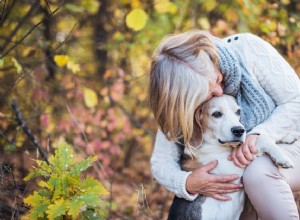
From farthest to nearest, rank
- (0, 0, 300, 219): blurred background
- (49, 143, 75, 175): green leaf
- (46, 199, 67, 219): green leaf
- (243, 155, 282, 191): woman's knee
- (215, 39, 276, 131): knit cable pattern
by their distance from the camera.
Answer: (0, 0, 300, 219): blurred background → (215, 39, 276, 131): knit cable pattern → (243, 155, 282, 191): woman's knee → (49, 143, 75, 175): green leaf → (46, 199, 67, 219): green leaf

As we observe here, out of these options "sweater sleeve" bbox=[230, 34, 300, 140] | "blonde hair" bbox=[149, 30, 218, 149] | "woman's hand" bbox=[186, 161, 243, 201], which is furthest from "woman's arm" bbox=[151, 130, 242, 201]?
"sweater sleeve" bbox=[230, 34, 300, 140]

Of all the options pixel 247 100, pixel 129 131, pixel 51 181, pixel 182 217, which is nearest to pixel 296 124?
pixel 247 100

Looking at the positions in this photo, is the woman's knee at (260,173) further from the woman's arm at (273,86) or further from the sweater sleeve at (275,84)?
the sweater sleeve at (275,84)

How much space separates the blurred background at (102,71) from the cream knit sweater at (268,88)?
1.01 metres

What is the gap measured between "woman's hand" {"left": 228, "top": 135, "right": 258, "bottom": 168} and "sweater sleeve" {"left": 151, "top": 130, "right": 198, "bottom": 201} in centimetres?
32

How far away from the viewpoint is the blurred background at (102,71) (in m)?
4.55

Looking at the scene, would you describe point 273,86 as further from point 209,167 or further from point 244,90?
point 209,167

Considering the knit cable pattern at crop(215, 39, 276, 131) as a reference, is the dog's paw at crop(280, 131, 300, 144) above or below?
below

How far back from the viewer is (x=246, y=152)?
2936 mm

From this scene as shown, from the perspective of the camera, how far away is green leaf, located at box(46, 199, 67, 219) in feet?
8.17

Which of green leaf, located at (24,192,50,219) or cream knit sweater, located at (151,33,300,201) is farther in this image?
cream knit sweater, located at (151,33,300,201)

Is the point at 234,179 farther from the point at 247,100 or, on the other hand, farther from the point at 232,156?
the point at 247,100

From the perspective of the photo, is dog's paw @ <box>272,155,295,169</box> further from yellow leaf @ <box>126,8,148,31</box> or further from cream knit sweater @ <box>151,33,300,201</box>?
yellow leaf @ <box>126,8,148,31</box>

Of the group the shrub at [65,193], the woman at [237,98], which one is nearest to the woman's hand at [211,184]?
the woman at [237,98]
